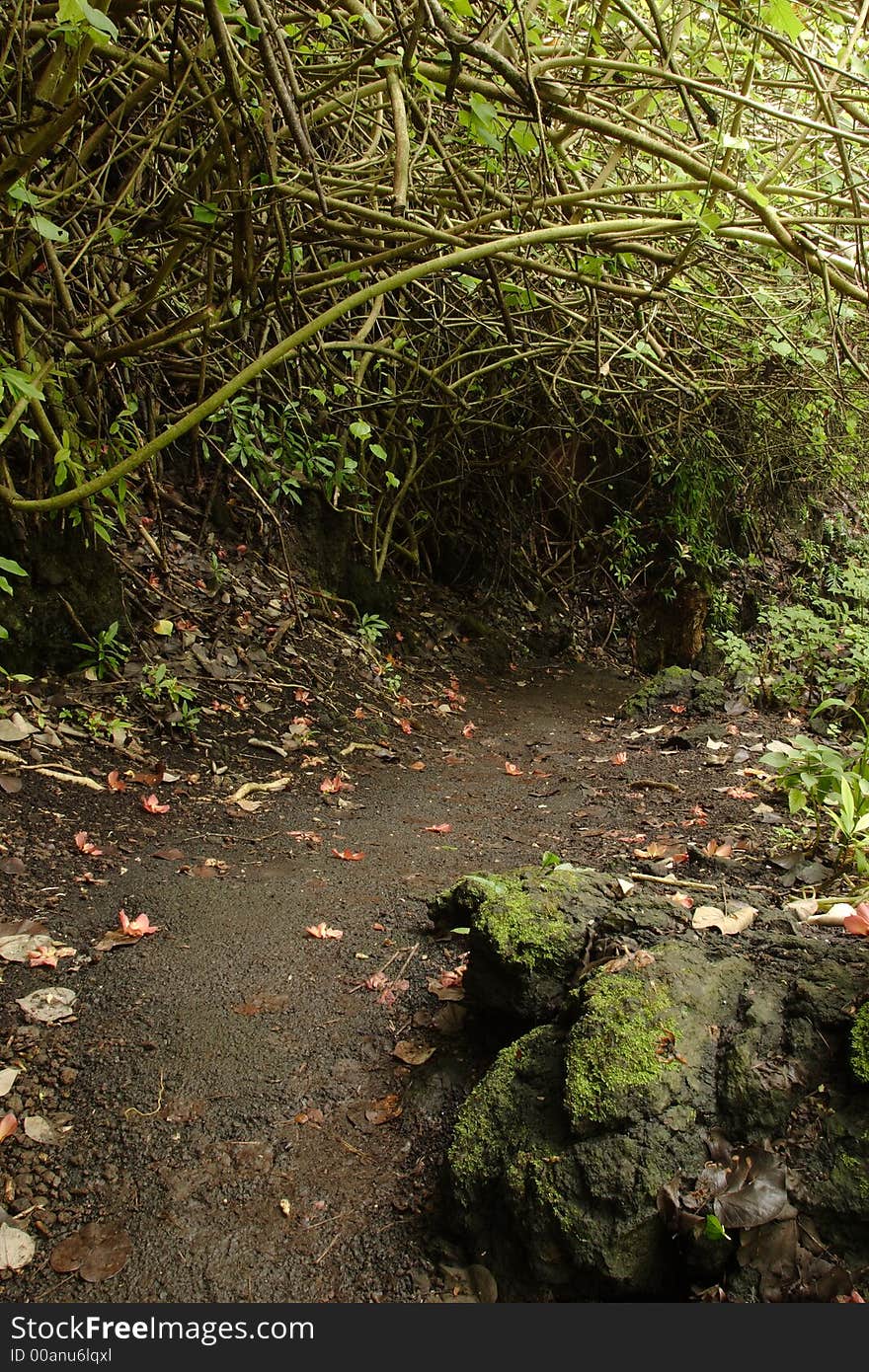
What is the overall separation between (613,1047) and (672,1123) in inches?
6.1

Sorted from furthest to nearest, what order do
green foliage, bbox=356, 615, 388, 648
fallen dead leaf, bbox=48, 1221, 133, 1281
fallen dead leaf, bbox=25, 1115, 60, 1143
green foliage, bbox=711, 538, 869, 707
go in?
green foliage, bbox=711, 538, 869, 707, green foliage, bbox=356, 615, 388, 648, fallen dead leaf, bbox=25, 1115, 60, 1143, fallen dead leaf, bbox=48, 1221, 133, 1281

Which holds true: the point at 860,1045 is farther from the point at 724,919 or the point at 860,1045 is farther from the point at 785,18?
the point at 785,18

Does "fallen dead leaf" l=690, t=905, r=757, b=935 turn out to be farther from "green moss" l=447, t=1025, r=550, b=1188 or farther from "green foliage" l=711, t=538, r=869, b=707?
"green foliage" l=711, t=538, r=869, b=707

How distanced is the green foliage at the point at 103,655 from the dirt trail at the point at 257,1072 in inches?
29.5

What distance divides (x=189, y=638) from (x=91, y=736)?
0.91 meters

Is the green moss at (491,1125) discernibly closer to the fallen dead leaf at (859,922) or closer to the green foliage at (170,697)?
the fallen dead leaf at (859,922)

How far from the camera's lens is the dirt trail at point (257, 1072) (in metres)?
1.57

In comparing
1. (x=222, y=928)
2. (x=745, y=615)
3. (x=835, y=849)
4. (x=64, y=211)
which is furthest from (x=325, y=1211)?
(x=745, y=615)

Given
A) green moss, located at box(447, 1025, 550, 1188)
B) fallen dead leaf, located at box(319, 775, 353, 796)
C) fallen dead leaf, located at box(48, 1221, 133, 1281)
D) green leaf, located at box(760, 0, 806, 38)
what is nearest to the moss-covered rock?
green moss, located at box(447, 1025, 550, 1188)

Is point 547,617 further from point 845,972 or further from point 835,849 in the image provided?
point 845,972

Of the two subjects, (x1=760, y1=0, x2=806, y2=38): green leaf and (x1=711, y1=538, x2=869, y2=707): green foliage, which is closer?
(x1=760, y1=0, x2=806, y2=38): green leaf

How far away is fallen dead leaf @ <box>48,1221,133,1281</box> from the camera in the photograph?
1505 millimetres

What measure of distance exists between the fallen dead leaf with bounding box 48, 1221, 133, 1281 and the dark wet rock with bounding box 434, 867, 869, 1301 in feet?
2.03

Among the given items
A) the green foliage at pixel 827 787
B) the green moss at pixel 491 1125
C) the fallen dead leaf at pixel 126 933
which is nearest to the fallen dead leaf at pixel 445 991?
the green moss at pixel 491 1125
